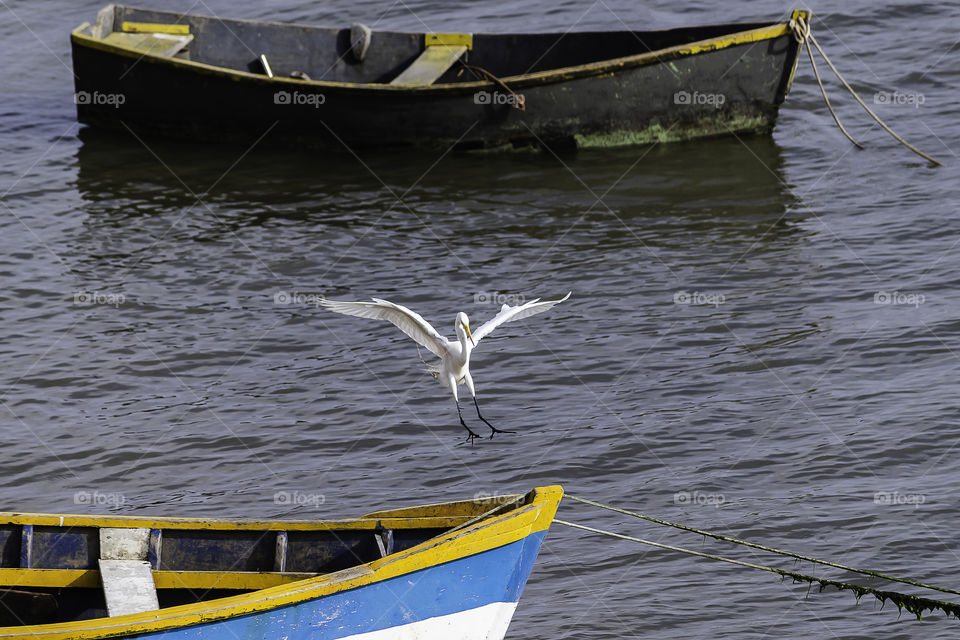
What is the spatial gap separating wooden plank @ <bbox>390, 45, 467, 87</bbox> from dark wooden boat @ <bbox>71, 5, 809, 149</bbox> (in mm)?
23

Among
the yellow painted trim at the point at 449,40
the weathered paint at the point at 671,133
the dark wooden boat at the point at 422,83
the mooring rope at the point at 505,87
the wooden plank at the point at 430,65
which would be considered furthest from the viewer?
the yellow painted trim at the point at 449,40

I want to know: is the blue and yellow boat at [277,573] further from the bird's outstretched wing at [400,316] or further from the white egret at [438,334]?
the bird's outstretched wing at [400,316]

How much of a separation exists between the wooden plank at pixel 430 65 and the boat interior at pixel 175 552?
7.22 metres

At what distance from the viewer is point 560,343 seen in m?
8.72

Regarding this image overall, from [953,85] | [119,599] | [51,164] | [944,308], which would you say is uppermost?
[953,85]

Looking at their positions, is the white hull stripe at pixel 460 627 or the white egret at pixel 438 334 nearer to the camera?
the white hull stripe at pixel 460 627

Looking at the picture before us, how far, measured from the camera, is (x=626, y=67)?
11.3 meters

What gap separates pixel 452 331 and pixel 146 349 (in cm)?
232

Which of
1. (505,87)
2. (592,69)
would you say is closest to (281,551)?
(505,87)

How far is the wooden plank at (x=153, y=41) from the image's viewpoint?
41.0 feet

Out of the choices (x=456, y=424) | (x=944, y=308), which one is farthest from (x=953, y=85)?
(x=456, y=424)

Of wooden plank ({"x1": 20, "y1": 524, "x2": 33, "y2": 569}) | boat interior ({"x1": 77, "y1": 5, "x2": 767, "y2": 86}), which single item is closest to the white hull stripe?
wooden plank ({"x1": 20, "y1": 524, "x2": 33, "y2": 569})

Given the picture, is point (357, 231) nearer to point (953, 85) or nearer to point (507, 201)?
point (507, 201)

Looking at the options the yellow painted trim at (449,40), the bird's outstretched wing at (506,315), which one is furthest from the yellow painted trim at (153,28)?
the bird's outstretched wing at (506,315)
